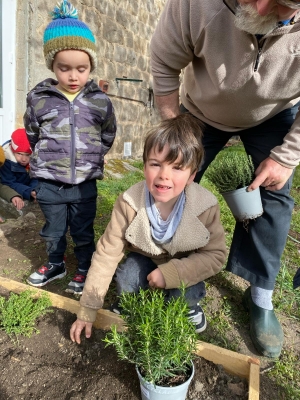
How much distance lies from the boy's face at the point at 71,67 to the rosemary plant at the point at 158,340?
1527 mm

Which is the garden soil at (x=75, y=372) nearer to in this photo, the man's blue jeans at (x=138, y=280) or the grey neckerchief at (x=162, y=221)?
the man's blue jeans at (x=138, y=280)

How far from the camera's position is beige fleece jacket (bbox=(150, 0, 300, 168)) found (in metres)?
1.73

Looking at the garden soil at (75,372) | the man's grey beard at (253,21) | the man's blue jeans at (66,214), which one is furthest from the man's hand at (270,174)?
the man's blue jeans at (66,214)

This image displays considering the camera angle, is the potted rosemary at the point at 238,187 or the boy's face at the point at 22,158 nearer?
the potted rosemary at the point at 238,187

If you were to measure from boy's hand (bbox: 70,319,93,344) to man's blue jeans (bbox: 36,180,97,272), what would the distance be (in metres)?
0.79

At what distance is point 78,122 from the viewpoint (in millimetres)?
2350

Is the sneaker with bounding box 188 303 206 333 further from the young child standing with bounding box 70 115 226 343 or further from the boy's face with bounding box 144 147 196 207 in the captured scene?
the boy's face with bounding box 144 147 196 207

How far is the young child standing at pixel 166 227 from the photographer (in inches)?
69.6

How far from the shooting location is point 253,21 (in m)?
1.55

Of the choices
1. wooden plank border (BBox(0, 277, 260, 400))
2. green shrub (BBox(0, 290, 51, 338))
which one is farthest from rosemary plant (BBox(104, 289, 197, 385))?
green shrub (BBox(0, 290, 51, 338))

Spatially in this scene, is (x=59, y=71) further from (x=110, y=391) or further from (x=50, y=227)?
(x=110, y=391)

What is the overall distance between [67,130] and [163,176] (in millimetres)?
936

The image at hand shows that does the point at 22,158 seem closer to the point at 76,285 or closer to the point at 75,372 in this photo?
the point at 76,285

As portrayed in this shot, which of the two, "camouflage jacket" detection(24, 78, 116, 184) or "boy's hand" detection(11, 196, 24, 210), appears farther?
"boy's hand" detection(11, 196, 24, 210)
